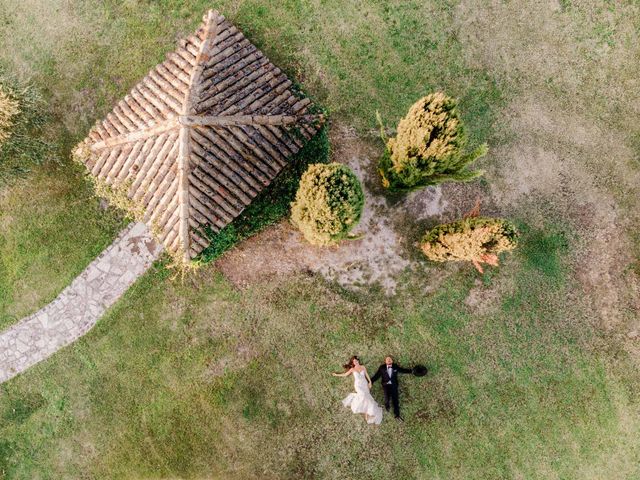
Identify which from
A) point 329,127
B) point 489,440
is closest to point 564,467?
point 489,440

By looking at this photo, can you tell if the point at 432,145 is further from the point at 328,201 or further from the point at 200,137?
the point at 200,137

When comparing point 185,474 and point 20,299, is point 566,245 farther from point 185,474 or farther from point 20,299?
point 20,299

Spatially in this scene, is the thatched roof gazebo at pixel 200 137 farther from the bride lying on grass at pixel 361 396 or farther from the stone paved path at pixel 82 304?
the bride lying on grass at pixel 361 396

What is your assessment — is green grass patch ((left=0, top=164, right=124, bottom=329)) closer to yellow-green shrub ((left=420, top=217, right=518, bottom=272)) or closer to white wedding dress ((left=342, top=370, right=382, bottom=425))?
white wedding dress ((left=342, top=370, right=382, bottom=425))

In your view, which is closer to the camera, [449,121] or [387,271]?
[449,121]

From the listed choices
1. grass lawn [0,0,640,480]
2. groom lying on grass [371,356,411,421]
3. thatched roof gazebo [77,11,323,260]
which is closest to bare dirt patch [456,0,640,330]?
grass lawn [0,0,640,480]

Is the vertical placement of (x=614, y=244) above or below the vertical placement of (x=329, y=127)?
below
